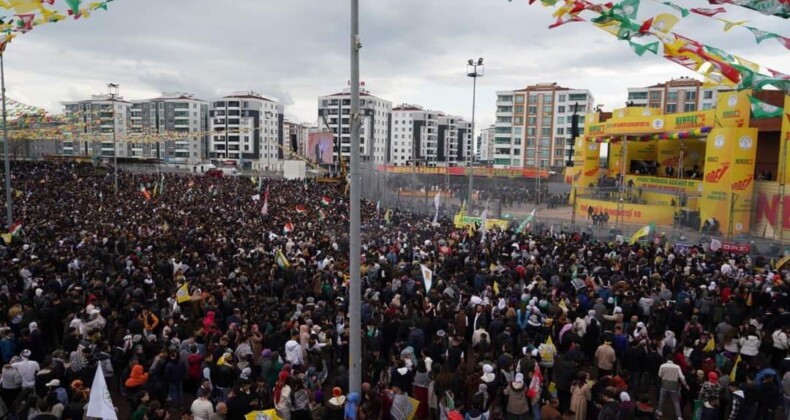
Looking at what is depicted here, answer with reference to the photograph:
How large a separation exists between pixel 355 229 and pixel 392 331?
→ 390 centimetres

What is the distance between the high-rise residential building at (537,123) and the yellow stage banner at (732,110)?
5911 cm

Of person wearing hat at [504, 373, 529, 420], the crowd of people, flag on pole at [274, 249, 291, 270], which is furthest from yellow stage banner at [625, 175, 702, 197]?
person wearing hat at [504, 373, 529, 420]

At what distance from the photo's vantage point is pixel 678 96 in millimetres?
84562

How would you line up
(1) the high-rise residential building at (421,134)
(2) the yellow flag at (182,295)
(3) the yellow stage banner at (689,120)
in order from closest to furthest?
(2) the yellow flag at (182,295), (3) the yellow stage banner at (689,120), (1) the high-rise residential building at (421,134)

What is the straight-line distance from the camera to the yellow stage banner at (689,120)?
30.3 metres

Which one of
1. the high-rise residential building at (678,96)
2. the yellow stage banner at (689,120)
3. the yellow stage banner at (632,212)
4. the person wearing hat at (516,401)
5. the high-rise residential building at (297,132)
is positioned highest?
the high-rise residential building at (678,96)

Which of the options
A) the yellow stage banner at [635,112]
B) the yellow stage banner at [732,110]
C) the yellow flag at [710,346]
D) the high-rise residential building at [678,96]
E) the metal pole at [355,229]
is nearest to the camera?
the metal pole at [355,229]

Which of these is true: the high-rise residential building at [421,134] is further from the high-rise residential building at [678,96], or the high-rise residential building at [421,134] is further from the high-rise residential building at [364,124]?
the high-rise residential building at [678,96]

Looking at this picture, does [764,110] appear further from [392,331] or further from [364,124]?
[364,124]

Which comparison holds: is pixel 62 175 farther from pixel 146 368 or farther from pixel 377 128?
pixel 377 128

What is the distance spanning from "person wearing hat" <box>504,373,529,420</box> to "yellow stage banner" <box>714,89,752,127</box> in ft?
81.4

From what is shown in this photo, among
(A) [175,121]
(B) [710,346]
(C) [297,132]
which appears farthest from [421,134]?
(B) [710,346]

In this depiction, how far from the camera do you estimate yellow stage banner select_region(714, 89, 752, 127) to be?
2752 centimetres

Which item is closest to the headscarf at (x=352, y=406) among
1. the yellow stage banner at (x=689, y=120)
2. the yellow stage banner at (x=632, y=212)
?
the yellow stage banner at (x=632, y=212)
